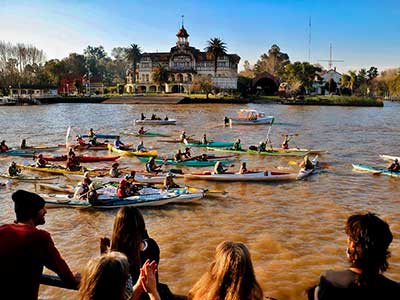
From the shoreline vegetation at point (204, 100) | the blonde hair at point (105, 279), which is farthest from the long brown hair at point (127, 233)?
the shoreline vegetation at point (204, 100)

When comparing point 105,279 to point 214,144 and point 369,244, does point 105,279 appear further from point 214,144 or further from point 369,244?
point 214,144

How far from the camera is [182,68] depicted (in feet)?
385

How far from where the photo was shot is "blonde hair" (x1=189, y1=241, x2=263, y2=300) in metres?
3.28

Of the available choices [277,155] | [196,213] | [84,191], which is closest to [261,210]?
[196,213]

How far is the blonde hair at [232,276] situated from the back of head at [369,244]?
98 cm

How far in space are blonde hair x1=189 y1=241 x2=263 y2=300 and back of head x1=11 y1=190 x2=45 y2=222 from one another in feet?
6.87

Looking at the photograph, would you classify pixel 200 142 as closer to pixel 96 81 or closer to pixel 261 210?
pixel 261 210

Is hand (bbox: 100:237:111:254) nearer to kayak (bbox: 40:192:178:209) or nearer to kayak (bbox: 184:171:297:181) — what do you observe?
kayak (bbox: 40:192:178:209)

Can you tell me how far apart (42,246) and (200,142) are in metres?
31.3

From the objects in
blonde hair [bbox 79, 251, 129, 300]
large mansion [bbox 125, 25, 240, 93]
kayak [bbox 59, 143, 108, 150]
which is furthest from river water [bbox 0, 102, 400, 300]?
large mansion [bbox 125, 25, 240, 93]

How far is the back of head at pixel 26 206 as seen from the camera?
4227 millimetres

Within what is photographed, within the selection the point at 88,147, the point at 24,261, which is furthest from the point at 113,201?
the point at 88,147

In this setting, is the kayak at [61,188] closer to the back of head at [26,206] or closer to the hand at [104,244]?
the hand at [104,244]

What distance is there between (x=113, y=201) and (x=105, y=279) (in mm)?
13976
